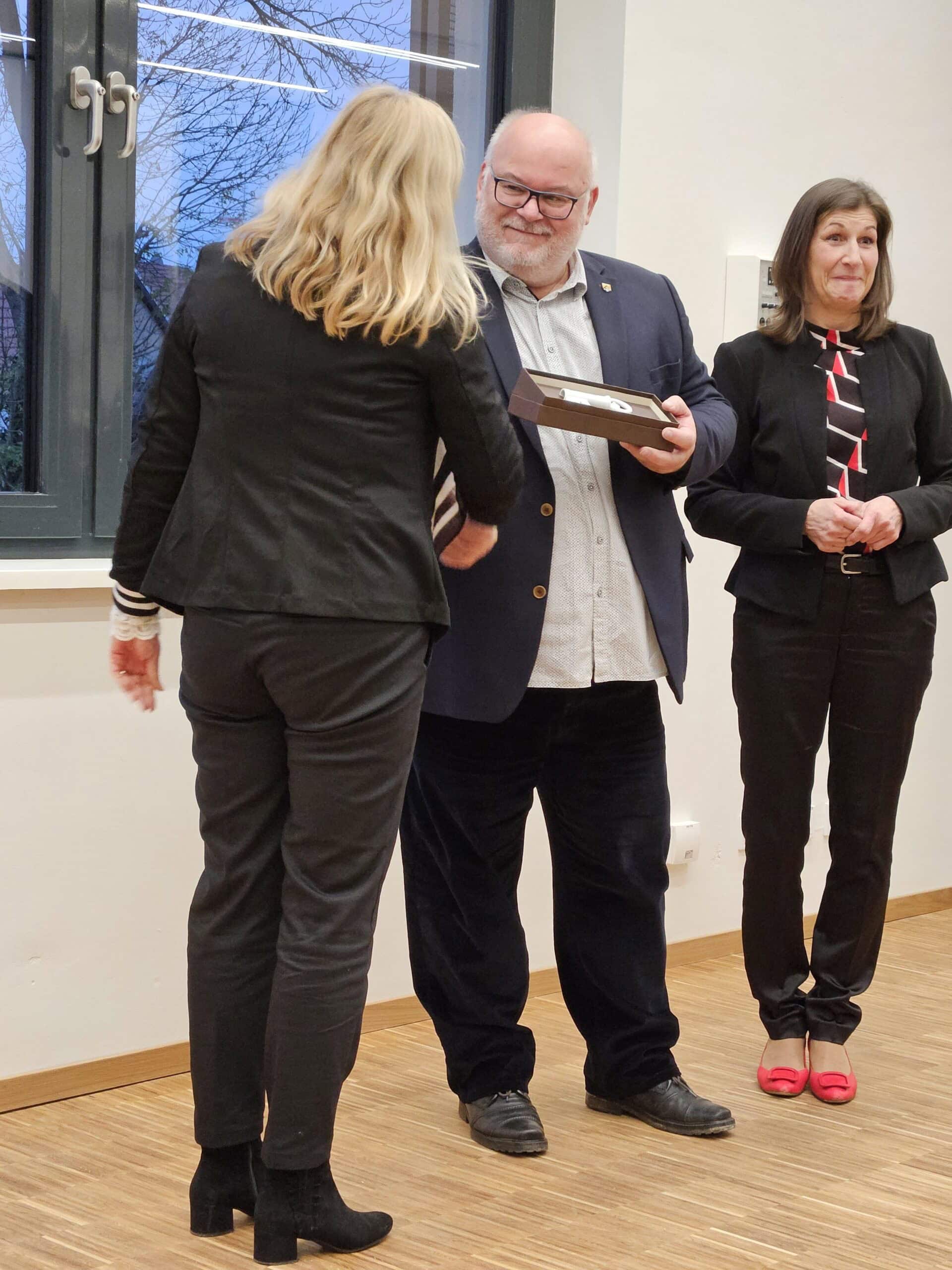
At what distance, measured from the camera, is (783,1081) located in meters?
2.74

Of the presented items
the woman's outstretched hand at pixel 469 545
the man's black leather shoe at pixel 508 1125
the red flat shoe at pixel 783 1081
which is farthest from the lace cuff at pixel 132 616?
the red flat shoe at pixel 783 1081

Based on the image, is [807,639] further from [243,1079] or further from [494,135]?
[243,1079]

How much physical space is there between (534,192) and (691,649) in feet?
5.24

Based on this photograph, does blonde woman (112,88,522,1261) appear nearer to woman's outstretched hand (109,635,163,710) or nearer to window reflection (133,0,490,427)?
woman's outstretched hand (109,635,163,710)

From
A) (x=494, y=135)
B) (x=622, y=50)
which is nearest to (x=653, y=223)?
(x=622, y=50)

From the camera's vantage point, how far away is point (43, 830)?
262 centimetres

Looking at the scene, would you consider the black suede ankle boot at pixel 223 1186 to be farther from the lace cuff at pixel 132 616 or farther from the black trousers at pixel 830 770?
the black trousers at pixel 830 770

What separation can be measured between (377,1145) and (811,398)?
1.48 metres

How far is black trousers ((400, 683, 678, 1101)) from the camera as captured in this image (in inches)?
96.1

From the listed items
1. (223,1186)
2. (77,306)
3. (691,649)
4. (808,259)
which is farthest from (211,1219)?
(691,649)

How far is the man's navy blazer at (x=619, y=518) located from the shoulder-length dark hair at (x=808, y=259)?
0.33 meters

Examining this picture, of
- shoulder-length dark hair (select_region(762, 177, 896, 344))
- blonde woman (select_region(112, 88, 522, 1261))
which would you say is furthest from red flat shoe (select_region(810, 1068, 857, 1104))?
shoulder-length dark hair (select_region(762, 177, 896, 344))

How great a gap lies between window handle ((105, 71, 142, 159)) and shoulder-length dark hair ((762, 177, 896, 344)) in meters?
1.19

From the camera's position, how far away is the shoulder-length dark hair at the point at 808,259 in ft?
8.85
